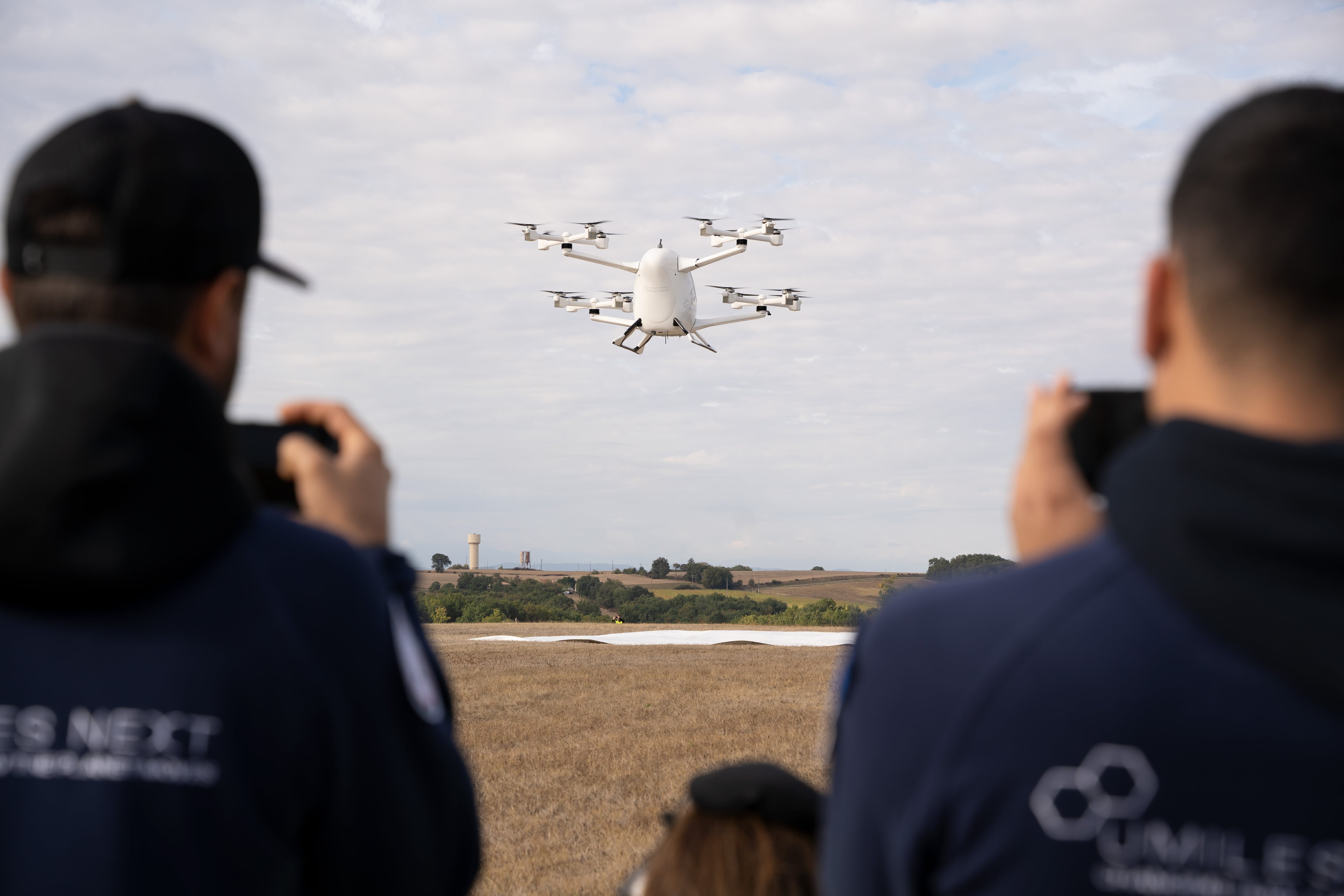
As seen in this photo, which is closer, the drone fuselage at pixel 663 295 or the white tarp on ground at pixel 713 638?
the white tarp on ground at pixel 713 638

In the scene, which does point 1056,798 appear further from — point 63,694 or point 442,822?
point 63,694

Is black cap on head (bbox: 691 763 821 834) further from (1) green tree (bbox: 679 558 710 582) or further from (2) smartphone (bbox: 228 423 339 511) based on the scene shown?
(1) green tree (bbox: 679 558 710 582)

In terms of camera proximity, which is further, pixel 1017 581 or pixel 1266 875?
pixel 1017 581

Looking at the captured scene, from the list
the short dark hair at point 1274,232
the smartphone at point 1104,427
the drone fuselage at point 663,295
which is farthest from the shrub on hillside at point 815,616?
the short dark hair at point 1274,232

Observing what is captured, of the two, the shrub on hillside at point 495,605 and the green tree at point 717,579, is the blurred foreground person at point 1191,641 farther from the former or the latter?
the green tree at point 717,579

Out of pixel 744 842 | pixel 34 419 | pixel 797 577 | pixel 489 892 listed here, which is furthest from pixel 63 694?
pixel 797 577

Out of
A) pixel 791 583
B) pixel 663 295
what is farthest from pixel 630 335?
pixel 791 583
